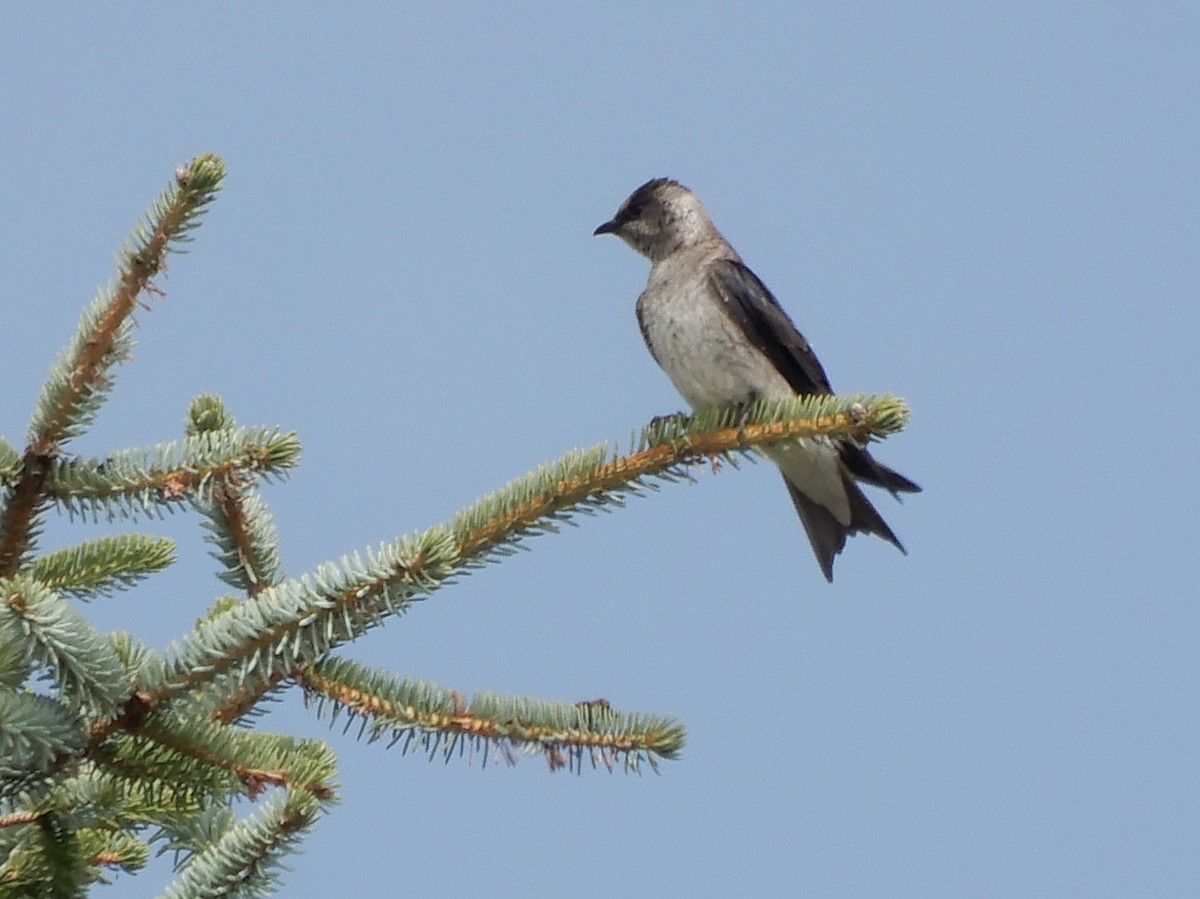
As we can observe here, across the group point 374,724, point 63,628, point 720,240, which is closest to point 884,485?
point 720,240

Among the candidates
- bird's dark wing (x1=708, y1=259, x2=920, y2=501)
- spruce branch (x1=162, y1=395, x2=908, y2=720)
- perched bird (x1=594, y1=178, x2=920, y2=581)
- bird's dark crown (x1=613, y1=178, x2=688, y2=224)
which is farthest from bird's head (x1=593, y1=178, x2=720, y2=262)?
spruce branch (x1=162, y1=395, x2=908, y2=720)

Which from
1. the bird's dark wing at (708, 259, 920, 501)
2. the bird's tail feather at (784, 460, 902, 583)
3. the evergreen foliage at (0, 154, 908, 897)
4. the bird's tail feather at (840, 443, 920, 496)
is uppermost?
the bird's dark wing at (708, 259, 920, 501)

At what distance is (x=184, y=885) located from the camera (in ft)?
7.97

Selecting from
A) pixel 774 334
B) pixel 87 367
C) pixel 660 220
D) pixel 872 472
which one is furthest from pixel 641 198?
pixel 87 367

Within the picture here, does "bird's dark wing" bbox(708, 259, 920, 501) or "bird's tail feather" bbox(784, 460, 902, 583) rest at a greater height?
"bird's dark wing" bbox(708, 259, 920, 501)

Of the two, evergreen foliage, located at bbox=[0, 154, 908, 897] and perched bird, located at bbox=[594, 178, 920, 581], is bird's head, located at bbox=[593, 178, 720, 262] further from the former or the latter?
evergreen foliage, located at bbox=[0, 154, 908, 897]

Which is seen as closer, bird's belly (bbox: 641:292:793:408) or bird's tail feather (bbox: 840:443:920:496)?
bird's tail feather (bbox: 840:443:920:496)

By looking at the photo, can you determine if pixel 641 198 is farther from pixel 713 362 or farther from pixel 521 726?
pixel 521 726

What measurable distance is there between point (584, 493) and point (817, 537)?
404cm

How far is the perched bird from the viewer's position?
6109 mm

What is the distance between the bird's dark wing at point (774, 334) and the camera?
6.25 metres

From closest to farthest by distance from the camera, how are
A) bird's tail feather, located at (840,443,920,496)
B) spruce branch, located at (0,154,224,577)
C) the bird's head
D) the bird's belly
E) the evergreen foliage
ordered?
the evergreen foliage < spruce branch, located at (0,154,224,577) < bird's tail feather, located at (840,443,920,496) < the bird's belly < the bird's head

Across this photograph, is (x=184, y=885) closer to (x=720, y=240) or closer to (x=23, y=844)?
(x=23, y=844)

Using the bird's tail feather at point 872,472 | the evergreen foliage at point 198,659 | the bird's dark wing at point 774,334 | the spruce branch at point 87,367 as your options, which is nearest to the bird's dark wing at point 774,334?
the bird's dark wing at point 774,334
